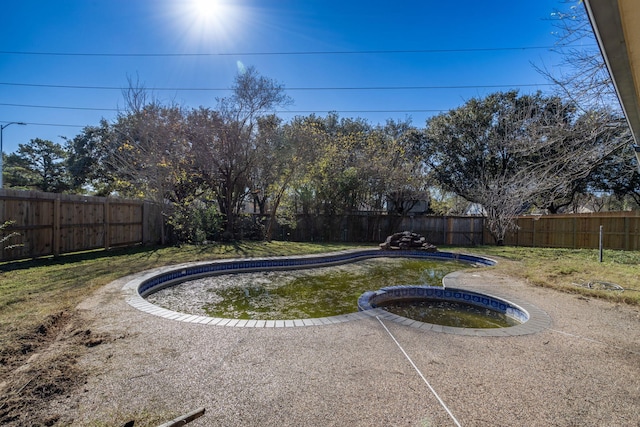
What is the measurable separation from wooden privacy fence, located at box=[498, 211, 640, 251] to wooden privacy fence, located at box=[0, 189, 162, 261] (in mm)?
14045

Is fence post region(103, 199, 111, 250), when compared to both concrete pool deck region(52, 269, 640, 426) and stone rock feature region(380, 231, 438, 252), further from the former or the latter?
stone rock feature region(380, 231, 438, 252)

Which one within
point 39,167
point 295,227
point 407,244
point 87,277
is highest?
point 39,167

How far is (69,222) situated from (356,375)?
26.3ft

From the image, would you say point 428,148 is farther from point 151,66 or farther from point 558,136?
point 151,66

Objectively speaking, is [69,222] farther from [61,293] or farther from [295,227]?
[295,227]

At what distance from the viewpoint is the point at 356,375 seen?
7.21 feet

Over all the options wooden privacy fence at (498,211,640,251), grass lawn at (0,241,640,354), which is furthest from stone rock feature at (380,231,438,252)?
wooden privacy fence at (498,211,640,251)

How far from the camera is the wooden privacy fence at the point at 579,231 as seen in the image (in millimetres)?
11383

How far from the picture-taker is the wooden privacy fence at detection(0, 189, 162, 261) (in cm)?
618

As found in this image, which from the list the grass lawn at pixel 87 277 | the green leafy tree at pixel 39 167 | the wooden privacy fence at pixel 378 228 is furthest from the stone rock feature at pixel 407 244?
the green leafy tree at pixel 39 167

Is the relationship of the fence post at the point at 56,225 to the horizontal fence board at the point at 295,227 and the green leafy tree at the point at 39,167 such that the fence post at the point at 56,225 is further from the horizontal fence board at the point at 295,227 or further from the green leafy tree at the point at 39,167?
the green leafy tree at the point at 39,167

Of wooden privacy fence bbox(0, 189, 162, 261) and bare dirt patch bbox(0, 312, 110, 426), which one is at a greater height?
wooden privacy fence bbox(0, 189, 162, 261)

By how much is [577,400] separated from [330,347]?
1689mm

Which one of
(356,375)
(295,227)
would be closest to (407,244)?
(295,227)
